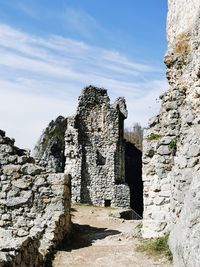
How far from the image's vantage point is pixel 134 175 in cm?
4062

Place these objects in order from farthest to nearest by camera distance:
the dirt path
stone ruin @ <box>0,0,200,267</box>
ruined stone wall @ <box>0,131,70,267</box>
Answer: ruined stone wall @ <box>0,131,70,267</box>
the dirt path
stone ruin @ <box>0,0,200,267</box>

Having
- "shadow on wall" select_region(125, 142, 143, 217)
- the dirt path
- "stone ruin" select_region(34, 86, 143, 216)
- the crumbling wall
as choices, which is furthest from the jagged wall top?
"shadow on wall" select_region(125, 142, 143, 217)

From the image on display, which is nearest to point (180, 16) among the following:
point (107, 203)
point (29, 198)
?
point (29, 198)

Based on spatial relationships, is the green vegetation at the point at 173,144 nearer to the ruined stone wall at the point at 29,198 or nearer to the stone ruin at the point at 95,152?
the ruined stone wall at the point at 29,198

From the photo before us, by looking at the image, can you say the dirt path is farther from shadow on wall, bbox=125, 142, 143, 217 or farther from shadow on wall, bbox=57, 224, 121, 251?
shadow on wall, bbox=125, 142, 143, 217

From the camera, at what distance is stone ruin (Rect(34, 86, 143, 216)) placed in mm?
36312

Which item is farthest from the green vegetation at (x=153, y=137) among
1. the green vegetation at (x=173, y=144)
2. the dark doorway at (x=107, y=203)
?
the dark doorway at (x=107, y=203)

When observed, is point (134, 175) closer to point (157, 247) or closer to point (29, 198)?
point (29, 198)

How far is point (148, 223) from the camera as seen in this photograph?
452 inches

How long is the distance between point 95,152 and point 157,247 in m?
27.5

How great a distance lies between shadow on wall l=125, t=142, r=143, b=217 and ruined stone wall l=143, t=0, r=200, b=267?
86.9 feet

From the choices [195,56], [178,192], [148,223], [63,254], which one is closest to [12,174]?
[63,254]

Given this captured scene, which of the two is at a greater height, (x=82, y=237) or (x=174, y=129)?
(x=174, y=129)

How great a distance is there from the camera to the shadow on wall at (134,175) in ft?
127
